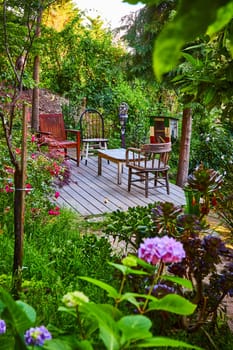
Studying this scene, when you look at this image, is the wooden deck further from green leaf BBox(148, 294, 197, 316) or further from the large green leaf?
the large green leaf

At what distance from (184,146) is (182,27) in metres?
6.86

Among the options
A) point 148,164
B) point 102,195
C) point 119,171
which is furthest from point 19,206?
point 148,164

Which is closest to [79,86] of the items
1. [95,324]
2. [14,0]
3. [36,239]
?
[14,0]

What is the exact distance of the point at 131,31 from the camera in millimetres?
7051

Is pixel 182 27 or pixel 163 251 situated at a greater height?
pixel 182 27

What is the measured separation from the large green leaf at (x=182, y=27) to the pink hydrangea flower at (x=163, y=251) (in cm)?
95

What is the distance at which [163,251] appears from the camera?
3.92 ft

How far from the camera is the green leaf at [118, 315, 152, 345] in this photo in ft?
3.01

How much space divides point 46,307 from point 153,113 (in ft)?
27.5

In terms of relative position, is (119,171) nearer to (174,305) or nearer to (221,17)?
(174,305)

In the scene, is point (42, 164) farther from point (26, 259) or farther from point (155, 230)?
point (155, 230)

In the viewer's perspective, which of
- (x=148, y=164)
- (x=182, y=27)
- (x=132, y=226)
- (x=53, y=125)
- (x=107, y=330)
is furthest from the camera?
(x=53, y=125)

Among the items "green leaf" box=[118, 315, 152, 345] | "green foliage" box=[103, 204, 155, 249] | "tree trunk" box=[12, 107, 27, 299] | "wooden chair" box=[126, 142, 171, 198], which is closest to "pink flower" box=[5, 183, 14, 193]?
"green foliage" box=[103, 204, 155, 249]

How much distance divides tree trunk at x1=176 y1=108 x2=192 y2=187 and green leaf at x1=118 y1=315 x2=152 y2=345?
6046 mm
